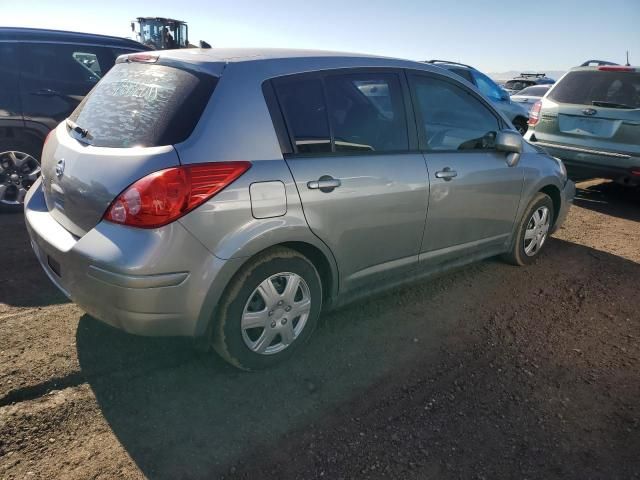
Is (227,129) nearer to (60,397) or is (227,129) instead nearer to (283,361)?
(283,361)

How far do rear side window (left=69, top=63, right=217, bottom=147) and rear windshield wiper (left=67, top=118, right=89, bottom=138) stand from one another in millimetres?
16

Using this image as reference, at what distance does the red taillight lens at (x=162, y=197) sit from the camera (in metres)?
2.31

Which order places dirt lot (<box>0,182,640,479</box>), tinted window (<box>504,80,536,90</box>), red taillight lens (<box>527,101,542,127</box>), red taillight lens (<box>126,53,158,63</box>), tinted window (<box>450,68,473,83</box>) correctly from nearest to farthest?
1. dirt lot (<box>0,182,640,479</box>)
2. red taillight lens (<box>126,53,158,63</box>)
3. red taillight lens (<box>527,101,542,127</box>)
4. tinted window (<box>450,68,473,83</box>)
5. tinted window (<box>504,80,536,90</box>)

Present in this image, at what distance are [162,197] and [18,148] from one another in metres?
3.83

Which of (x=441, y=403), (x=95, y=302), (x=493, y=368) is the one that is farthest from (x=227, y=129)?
(x=493, y=368)

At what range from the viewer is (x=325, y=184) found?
2.80m

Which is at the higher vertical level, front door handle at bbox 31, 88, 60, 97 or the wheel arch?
front door handle at bbox 31, 88, 60, 97

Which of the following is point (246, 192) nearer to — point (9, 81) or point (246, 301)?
point (246, 301)

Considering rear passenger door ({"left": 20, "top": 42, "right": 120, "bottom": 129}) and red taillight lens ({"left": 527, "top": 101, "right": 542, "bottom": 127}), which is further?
red taillight lens ({"left": 527, "top": 101, "right": 542, "bottom": 127})

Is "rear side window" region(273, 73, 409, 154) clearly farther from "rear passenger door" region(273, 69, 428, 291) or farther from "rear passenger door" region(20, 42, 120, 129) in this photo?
"rear passenger door" region(20, 42, 120, 129)

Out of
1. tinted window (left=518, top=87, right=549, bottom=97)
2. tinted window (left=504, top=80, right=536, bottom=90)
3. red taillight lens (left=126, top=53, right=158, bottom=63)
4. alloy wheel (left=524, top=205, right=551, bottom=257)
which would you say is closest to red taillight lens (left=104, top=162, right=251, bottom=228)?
red taillight lens (left=126, top=53, right=158, bottom=63)

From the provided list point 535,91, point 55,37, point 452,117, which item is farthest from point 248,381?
point 535,91

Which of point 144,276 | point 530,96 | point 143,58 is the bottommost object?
point 530,96

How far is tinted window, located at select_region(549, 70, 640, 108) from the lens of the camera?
21.2ft
